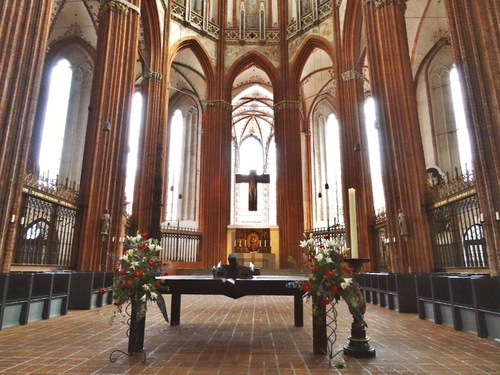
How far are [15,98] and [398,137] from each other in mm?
10451

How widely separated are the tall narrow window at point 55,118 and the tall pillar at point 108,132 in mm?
7742

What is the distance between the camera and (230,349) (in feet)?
13.6

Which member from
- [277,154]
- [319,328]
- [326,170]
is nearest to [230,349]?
[319,328]

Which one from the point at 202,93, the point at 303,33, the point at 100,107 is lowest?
the point at 100,107

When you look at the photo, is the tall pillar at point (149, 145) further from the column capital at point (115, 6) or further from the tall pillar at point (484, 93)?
the tall pillar at point (484, 93)

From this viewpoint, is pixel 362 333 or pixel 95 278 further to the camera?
pixel 95 278

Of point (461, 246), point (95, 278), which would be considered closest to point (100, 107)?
point (95, 278)

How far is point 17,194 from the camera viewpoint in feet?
24.4

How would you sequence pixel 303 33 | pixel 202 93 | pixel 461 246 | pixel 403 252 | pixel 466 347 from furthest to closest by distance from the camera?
pixel 202 93 → pixel 303 33 → pixel 403 252 → pixel 461 246 → pixel 466 347

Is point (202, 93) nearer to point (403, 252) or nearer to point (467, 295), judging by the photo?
point (403, 252)

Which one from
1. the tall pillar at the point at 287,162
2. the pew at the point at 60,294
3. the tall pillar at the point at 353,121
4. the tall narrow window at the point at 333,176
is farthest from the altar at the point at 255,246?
the pew at the point at 60,294

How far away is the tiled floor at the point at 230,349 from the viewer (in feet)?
11.0

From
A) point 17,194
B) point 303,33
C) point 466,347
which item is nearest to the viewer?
point 466,347

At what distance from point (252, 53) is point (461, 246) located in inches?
690
